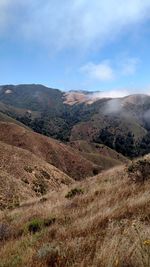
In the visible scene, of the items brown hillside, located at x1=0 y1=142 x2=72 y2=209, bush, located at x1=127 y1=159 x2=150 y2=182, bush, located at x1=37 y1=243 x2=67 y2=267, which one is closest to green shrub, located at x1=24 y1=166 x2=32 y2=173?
brown hillside, located at x1=0 y1=142 x2=72 y2=209

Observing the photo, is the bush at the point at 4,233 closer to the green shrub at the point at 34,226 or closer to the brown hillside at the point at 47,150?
the green shrub at the point at 34,226

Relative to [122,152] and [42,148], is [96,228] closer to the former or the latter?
[42,148]

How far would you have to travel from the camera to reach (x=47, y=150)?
77.4m

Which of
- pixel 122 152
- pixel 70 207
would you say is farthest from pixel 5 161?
pixel 122 152

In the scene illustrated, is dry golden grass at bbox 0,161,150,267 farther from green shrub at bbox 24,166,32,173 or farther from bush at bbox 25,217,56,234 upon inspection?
green shrub at bbox 24,166,32,173

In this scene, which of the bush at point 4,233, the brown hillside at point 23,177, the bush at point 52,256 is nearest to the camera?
the bush at point 52,256

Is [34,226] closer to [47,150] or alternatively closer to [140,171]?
[140,171]

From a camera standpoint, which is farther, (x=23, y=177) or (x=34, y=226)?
(x=23, y=177)

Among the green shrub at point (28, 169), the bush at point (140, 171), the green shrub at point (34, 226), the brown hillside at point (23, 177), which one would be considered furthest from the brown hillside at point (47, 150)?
the green shrub at point (34, 226)

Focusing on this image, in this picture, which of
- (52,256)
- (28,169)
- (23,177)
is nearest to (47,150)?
(28,169)

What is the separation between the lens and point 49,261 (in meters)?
5.47

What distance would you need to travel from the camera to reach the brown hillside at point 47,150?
240 feet

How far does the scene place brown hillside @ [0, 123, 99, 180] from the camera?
2884 inches

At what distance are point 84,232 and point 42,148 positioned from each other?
71408 millimetres
